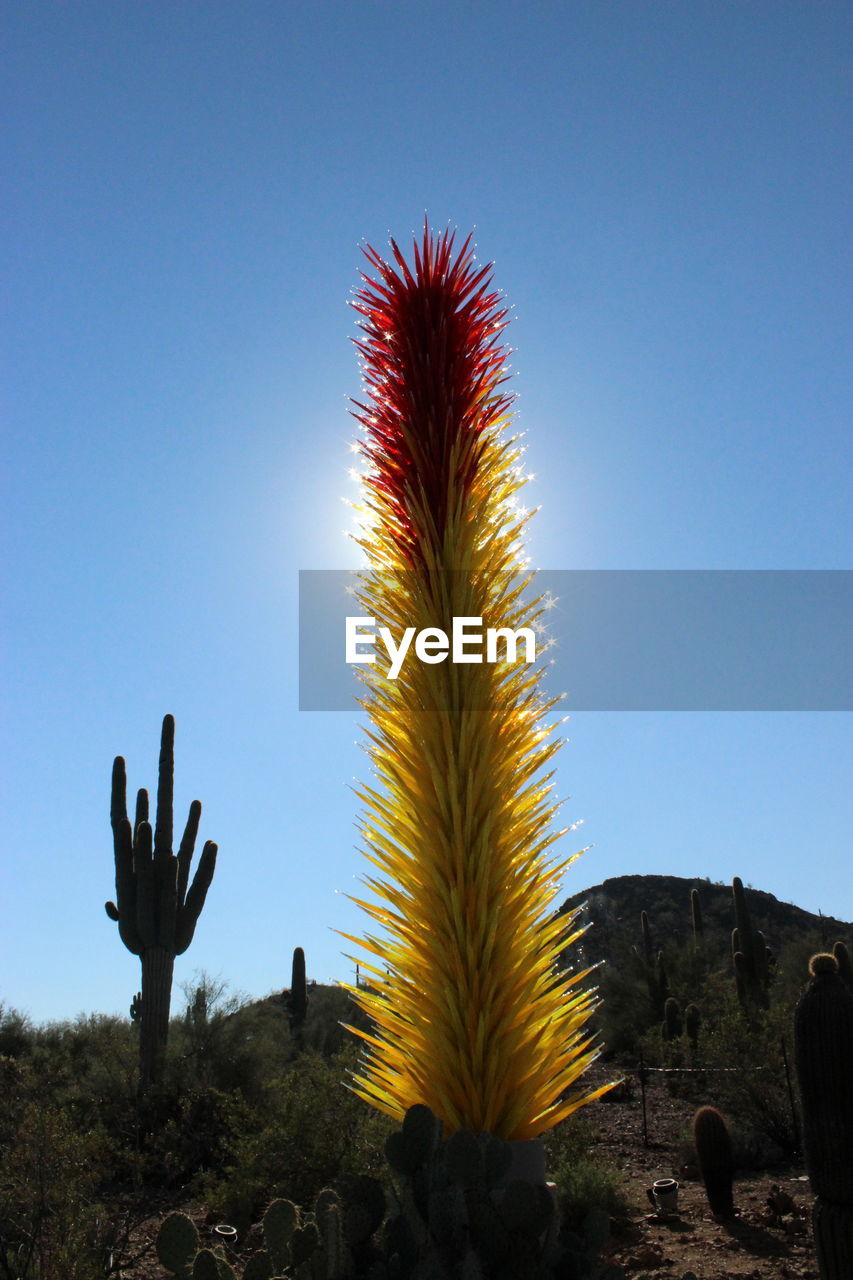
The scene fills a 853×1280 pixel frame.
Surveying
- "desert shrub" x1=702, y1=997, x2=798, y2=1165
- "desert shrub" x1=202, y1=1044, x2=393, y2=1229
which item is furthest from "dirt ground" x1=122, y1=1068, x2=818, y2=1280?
"desert shrub" x1=702, y1=997, x2=798, y2=1165

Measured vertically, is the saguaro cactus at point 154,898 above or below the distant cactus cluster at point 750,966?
above

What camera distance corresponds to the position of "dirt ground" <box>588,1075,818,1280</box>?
21.7ft

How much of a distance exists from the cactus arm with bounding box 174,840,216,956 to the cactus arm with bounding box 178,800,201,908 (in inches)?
5.4

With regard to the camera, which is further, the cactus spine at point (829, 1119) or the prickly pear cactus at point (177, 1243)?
the cactus spine at point (829, 1119)

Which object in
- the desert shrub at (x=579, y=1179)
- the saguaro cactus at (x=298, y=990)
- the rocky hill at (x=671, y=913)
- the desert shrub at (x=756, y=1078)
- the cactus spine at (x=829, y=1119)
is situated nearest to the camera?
the cactus spine at (x=829, y=1119)

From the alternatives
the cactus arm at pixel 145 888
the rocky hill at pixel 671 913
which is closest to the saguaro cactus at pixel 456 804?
the cactus arm at pixel 145 888

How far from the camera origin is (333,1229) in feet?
5.40

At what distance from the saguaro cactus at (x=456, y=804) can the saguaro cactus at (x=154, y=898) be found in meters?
12.0

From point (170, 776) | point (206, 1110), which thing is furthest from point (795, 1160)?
point (170, 776)

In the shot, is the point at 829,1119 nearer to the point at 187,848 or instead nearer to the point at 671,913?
the point at 187,848

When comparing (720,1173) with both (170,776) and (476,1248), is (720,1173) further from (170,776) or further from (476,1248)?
(170,776)

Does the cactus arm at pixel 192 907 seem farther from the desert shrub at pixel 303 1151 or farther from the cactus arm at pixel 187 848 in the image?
the desert shrub at pixel 303 1151

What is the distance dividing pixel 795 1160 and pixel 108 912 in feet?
34.4

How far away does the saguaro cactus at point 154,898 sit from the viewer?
13.0 metres
